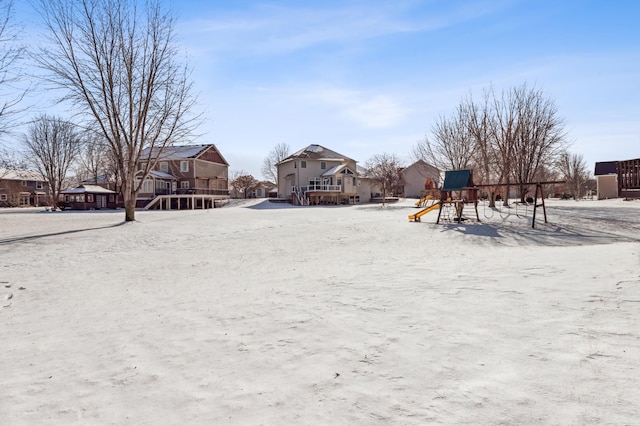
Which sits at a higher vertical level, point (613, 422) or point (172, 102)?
point (172, 102)

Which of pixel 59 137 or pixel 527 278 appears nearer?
pixel 527 278

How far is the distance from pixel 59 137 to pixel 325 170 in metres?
39.1

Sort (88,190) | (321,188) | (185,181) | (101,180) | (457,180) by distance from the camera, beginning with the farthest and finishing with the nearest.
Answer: (101,180) → (185,181) → (321,188) → (88,190) → (457,180)

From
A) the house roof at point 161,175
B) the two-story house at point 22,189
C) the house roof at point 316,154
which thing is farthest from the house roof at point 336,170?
the two-story house at point 22,189

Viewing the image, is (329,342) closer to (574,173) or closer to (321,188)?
(321,188)

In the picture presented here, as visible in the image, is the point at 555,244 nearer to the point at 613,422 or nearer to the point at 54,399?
the point at 613,422

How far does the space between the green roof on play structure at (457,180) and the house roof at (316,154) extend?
32.9 metres

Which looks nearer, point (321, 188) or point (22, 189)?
point (321, 188)

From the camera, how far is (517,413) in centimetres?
269

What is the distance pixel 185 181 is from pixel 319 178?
19.3 meters

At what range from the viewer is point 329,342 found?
4.21 m

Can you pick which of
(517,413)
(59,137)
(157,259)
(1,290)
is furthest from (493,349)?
(59,137)

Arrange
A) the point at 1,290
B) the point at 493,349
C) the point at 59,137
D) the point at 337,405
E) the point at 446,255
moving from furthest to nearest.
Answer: the point at 59,137, the point at 446,255, the point at 1,290, the point at 493,349, the point at 337,405

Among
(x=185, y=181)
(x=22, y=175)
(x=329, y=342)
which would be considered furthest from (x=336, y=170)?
(x=22, y=175)
